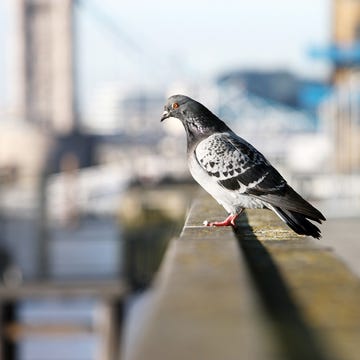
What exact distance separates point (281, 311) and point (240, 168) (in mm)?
1975

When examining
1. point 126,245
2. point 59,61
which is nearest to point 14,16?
point 59,61

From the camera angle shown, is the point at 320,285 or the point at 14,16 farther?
the point at 14,16

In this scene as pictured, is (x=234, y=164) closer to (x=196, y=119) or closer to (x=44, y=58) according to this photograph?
(x=196, y=119)

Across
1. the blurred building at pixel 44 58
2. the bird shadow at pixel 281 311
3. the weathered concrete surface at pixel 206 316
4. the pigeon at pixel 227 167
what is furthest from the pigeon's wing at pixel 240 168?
the blurred building at pixel 44 58

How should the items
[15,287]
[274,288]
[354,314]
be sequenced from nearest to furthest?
[354,314], [274,288], [15,287]

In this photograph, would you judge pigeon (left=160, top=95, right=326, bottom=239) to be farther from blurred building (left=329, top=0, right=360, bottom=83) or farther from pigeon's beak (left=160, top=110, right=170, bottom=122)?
blurred building (left=329, top=0, right=360, bottom=83)

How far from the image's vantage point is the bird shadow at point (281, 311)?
4.77 ft

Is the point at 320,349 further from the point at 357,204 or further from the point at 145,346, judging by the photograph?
the point at 357,204

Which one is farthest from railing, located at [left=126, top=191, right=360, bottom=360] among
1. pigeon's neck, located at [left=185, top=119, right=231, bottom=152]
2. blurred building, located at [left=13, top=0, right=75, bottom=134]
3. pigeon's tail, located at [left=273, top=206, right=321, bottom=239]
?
blurred building, located at [left=13, top=0, right=75, bottom=134]

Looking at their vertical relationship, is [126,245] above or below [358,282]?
below

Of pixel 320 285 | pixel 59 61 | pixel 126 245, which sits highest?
pixel 59 61

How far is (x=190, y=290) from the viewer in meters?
1.98

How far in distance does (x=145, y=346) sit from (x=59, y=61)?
15348 cm

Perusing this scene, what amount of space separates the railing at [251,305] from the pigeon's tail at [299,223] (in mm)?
151
